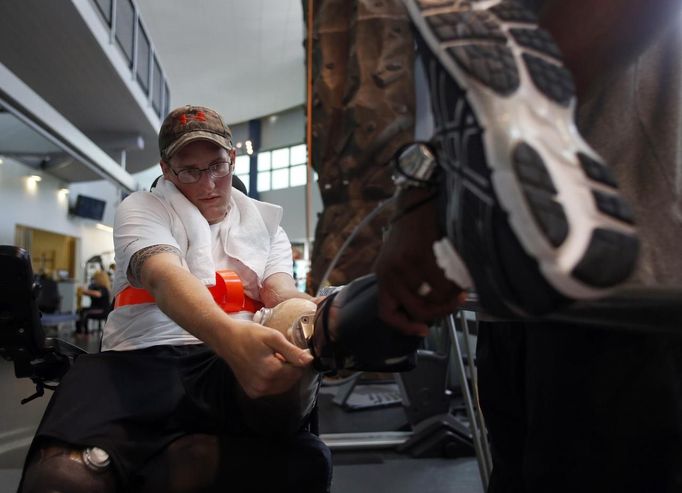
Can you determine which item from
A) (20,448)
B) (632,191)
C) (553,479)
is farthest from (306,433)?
(20,448)

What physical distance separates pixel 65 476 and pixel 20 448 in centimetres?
185

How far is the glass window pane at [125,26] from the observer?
6.10 meters

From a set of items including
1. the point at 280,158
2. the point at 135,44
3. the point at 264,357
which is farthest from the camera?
the point at 280,158

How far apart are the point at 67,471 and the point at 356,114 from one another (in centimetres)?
373

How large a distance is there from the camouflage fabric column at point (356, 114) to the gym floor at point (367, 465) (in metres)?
1.88

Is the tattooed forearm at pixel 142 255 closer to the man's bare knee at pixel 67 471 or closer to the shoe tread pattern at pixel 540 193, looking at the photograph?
the man's bare knee at pixel 67 471

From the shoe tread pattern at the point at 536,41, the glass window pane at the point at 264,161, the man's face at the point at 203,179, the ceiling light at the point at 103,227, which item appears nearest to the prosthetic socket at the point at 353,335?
the shoe tread pattern at the point at 536,41

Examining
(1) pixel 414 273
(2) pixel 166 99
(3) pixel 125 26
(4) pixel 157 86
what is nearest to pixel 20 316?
(1) pixel 414 273

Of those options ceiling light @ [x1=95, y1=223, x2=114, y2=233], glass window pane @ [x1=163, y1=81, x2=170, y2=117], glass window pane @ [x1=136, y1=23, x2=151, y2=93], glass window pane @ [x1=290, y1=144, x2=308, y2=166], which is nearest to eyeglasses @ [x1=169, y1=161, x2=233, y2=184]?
glass window pane @ [x1=136, y1=23, x2=151, y2=93]

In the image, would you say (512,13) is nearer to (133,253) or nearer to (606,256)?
(606,256)

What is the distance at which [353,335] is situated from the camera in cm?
56

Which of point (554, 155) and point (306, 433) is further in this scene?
point (306, 433)

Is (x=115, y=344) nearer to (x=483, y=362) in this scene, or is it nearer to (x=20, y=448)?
(x=483, y=362)

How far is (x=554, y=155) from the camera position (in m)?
0.34
